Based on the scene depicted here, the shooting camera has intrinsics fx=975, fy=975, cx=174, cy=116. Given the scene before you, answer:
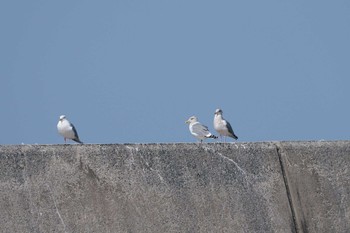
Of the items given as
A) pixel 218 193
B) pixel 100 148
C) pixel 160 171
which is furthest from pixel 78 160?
pixel 218 193

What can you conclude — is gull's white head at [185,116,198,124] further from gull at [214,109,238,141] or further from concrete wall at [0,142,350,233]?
concrete wall at [0,142,350,233]

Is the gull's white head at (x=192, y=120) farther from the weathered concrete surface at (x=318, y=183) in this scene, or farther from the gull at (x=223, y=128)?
the weathered concrete surface at (x=318, y=183)

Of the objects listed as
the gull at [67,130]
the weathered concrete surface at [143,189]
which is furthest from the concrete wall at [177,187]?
the gull at [67,130]

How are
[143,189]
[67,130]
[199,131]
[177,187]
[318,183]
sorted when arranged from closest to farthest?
[143,189]
[177,187]
[318,183]
[67,130]
[199,131]

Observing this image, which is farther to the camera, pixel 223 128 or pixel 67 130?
pixel 223 128

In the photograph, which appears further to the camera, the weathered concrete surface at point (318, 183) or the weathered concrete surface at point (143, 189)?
the weathered concrete surface at point (318, 183)

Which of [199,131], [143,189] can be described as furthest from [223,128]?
[143,189]

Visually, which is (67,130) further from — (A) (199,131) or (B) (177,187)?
(B) (177,187)

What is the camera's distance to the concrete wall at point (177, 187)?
241 inches

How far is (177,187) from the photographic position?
6.58 metres

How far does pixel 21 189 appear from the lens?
6.07m

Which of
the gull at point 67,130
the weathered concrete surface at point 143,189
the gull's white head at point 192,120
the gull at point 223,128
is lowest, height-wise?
the weathered concrete surface at point 143,189

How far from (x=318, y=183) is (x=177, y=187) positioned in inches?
46.6

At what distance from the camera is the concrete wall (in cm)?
612
